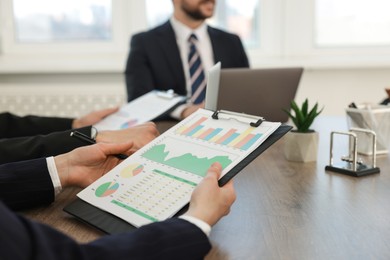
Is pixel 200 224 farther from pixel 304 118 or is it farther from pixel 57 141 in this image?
pixel 304 118

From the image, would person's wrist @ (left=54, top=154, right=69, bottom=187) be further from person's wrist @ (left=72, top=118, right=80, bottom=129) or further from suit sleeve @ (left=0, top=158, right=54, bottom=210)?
person's wrist @ (left=72, top=118, right=80, bottom=129)

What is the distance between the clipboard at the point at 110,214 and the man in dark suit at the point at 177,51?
1.61 m

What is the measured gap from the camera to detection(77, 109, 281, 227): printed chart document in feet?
2.97

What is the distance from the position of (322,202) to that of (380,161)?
442mm

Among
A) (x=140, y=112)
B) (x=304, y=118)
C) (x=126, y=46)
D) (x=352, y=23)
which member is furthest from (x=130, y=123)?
(x=352, y=23)

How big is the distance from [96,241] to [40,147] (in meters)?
0.66

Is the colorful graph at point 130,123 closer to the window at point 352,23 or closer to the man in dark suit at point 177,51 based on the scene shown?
the man in dark suit at point 177,51

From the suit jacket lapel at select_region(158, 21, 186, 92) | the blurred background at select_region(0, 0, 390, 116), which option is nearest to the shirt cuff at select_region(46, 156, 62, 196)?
the suit jacket lapel at select_region(158, 21, 186, 92)

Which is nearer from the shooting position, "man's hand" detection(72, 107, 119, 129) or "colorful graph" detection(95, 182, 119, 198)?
"colorful graph" detection(95, 182, 119, 198)

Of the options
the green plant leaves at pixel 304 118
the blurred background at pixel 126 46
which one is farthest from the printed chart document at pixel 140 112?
the blurred background at pixel 126 46

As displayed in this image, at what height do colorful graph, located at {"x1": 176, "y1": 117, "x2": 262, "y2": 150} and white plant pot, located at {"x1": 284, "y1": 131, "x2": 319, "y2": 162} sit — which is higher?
colorful graph, located at {"x1": 176, "y1": 117, "x2": 262, "y2": 150}

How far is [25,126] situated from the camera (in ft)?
6.14

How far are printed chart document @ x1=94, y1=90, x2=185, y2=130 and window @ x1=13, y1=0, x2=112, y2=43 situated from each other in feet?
5.94

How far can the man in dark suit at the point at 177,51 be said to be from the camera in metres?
2.67
